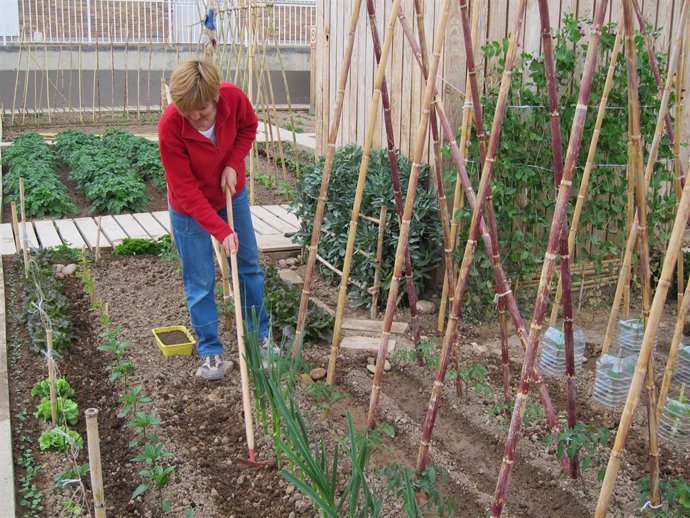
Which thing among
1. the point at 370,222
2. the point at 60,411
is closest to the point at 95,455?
the point at 60,411

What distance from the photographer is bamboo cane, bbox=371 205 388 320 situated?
4.66m

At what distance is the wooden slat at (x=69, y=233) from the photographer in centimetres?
624

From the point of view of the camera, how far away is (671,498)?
8.75 feet

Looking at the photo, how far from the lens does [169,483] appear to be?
301cm

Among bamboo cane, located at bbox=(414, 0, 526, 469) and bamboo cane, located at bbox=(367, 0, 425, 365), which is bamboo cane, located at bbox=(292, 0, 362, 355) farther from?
bamboo cane, located at bbox=(414, 0, 526, 469)

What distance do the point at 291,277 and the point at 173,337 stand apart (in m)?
1.41

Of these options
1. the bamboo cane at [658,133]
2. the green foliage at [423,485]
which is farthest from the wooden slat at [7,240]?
the bamboo cane at [658,133]

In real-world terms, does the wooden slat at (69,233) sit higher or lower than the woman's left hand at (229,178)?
lower

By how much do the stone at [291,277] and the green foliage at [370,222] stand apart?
0.20 m

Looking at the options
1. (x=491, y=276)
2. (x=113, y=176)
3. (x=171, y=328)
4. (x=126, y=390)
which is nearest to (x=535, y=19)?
(x=491, y=276)

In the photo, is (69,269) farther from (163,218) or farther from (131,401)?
(131,401)

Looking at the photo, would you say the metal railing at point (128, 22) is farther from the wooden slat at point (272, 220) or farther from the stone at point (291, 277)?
the stone at point (291, 277)

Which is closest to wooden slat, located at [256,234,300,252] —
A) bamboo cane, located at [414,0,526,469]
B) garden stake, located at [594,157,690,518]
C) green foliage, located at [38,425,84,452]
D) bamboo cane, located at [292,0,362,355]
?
bamboo cane, located at [292,0,362,355]

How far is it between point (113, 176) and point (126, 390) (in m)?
4.68
